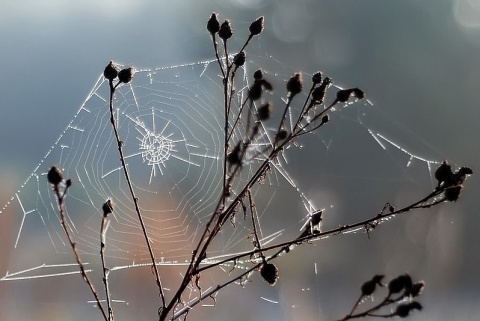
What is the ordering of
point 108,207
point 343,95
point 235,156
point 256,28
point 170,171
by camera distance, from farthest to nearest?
point 170,171 → point 256,28 → point 343,95 → point 108,207 → point 235,156

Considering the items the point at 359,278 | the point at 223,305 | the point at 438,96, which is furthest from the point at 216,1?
the point at 223,305

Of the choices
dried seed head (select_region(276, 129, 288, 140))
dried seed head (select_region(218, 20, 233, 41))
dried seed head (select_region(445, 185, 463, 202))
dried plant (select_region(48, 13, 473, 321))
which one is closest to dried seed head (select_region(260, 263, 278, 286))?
dried plant (select_region(48, 13, 473, 321))

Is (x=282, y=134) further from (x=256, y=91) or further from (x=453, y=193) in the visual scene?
(x=453, y=193)

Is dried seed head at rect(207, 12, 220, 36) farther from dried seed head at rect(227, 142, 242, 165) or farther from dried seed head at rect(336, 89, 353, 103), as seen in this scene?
dried seed head at rect(227, 142, 242, 165)

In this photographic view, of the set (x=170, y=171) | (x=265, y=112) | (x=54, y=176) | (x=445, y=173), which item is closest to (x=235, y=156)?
(x=265, y=112)

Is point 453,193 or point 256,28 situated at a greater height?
point 256,28

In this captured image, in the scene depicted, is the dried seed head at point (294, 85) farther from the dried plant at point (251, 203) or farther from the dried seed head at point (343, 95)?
the dried seed head at point (343, 95)

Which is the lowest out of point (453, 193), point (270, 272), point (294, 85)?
point (270, 272)
